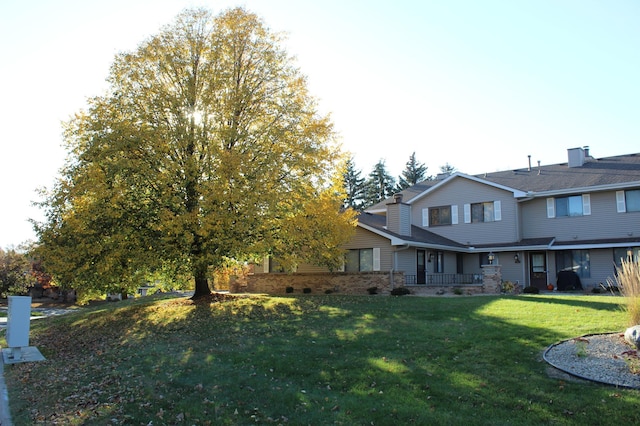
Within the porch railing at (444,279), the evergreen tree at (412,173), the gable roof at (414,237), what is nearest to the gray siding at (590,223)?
the porch railing at (444,279)

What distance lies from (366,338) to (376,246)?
13131 mm

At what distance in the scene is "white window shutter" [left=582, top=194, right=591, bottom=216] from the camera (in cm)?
2478

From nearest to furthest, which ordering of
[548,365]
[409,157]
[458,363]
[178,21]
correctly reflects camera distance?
[548,365], [458,363], [178,21], [409,157]

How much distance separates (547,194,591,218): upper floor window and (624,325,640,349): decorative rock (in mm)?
18203

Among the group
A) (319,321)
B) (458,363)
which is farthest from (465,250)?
(458,363)

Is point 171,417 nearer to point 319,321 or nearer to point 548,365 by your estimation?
point 548,365

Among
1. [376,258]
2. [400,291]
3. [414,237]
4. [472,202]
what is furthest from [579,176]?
[400,291]

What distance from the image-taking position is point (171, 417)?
692cm

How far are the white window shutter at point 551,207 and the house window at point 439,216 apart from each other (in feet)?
17.9

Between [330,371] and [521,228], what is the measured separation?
2137cm

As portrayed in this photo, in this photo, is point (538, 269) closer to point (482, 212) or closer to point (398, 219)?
point (482, 212)

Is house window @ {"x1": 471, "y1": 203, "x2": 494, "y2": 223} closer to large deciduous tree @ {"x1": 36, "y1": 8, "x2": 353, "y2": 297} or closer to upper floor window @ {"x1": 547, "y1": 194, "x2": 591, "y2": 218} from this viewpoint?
upper floor window @ {"x1": 547, "y1": 194, "x2": 591, "y2": 218}

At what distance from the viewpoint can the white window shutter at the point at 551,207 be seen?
2608 cm

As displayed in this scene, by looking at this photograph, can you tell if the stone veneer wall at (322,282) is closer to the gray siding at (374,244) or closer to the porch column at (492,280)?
the gray siding at (374,244)
